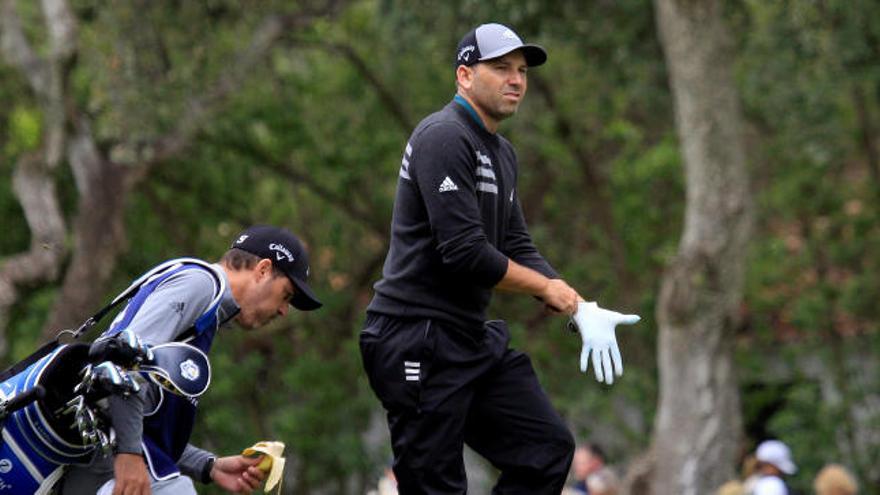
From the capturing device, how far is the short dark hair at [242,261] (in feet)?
20.1

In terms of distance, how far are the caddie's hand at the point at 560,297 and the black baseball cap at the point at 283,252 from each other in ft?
2.99

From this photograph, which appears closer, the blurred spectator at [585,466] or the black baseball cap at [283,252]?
the black baseball cap at [283,252]

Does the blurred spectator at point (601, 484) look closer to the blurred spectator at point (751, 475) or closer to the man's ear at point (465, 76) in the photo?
the blurred spectator at point (751, 475)

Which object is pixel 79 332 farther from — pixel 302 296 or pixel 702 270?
pixel 702 270

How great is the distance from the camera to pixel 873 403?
22328 mm

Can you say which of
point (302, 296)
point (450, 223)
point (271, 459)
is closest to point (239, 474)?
point (271, 459)

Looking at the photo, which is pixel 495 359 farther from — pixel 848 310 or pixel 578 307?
pixel 848 310

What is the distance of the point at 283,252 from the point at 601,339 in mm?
1249

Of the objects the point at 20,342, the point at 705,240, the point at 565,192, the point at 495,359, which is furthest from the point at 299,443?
the point at 495,359

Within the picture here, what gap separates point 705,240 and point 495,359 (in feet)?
33.3

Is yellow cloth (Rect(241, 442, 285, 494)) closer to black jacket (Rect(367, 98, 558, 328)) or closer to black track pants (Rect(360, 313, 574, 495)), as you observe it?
black track pants (Rect(360, 313, 574, 495))

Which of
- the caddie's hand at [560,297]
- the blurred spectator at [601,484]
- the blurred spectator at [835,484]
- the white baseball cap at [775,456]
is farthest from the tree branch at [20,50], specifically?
the caddie's hand at [560,297]

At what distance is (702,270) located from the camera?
16.1 metres

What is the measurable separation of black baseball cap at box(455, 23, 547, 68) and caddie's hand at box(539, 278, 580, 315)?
2.95 feet
